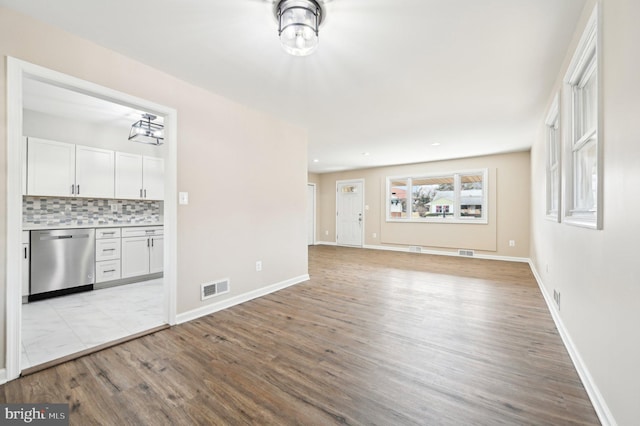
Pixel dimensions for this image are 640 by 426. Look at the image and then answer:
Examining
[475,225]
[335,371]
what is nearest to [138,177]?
[335,371]

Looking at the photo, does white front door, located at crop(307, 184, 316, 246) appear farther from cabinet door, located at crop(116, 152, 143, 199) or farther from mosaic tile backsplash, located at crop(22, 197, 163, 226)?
cabinet door, located at crop(116, 152, 143, 199)

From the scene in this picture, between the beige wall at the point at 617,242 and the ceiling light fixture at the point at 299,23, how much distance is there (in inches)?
58.3

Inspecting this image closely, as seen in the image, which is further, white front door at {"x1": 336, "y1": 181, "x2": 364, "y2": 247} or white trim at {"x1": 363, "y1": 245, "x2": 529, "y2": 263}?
white front door at {"x1": 336, "y1": 181, "x2": 364, "y2": 247}

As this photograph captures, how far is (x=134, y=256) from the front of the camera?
411cm

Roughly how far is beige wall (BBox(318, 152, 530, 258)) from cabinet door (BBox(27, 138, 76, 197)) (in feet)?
21.0

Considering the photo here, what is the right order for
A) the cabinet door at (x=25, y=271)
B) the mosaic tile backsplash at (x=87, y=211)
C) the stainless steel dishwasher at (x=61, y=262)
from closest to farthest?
1. the cabinet door at (x=25, y=271)
2. the stainless steel dishwasher at (x=61, y=262)
3. the mosaic tile backsplash at (x=87, y=211)

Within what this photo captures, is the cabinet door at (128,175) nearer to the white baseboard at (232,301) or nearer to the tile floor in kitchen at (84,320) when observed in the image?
the tile floor in kitchen at (84,320)

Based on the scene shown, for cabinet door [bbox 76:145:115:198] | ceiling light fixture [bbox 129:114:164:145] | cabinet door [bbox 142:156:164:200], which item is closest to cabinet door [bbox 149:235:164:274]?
cabinet door [bbox 142:156:164:200]

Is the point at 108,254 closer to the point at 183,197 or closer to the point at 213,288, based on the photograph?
the point at 213,288

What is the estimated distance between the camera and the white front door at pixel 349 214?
26.8 feet

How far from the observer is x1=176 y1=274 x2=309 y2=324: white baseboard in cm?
268

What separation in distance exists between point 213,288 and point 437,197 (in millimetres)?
5827

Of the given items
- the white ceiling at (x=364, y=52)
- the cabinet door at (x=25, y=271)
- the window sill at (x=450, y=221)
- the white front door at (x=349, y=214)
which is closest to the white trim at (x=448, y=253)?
the white front door at (x=349, y=214)

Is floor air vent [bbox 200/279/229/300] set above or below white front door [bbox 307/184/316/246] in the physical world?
below
